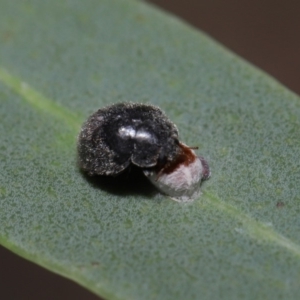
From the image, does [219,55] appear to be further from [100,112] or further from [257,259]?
[257,259]

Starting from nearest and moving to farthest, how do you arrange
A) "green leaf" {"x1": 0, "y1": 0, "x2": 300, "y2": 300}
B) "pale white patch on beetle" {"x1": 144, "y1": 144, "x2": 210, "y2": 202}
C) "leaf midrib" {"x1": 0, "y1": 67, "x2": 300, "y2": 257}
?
"green leaf" {"x1": 0, "y1": 0, "x2": 300, "y2": 300}, "leaf midrib" {"x1": 0, "y1": 67, "x2": 300, "y2": 257}, "pale white patch on beetle" {"x1": 144, "y1": 144, "x2": 210, "y2": 202}

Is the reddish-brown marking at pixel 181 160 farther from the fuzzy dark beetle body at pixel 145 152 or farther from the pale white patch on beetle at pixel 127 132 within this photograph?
the pale white patch on beetle at pixel 127 132

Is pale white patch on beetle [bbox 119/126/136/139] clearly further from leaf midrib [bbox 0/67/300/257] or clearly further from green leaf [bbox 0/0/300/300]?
leaf midrib [bbox 0/67/300/257]

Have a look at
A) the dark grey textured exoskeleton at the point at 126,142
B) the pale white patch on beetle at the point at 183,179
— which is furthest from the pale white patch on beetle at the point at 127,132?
the pale white patch on beetle at the point at 183,179

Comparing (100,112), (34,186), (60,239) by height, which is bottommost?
(60,239)

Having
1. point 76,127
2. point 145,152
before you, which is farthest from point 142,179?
point 76,127

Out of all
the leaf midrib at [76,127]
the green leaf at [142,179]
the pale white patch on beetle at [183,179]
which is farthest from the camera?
the pale white patch on beetle at [183,179]

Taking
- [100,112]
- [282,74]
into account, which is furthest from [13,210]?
[282,74]

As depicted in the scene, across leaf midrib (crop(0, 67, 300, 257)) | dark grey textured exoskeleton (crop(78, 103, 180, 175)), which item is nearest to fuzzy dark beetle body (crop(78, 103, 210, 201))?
dark grey textured exoskeleton (crop(78, 103, 180, 175))
